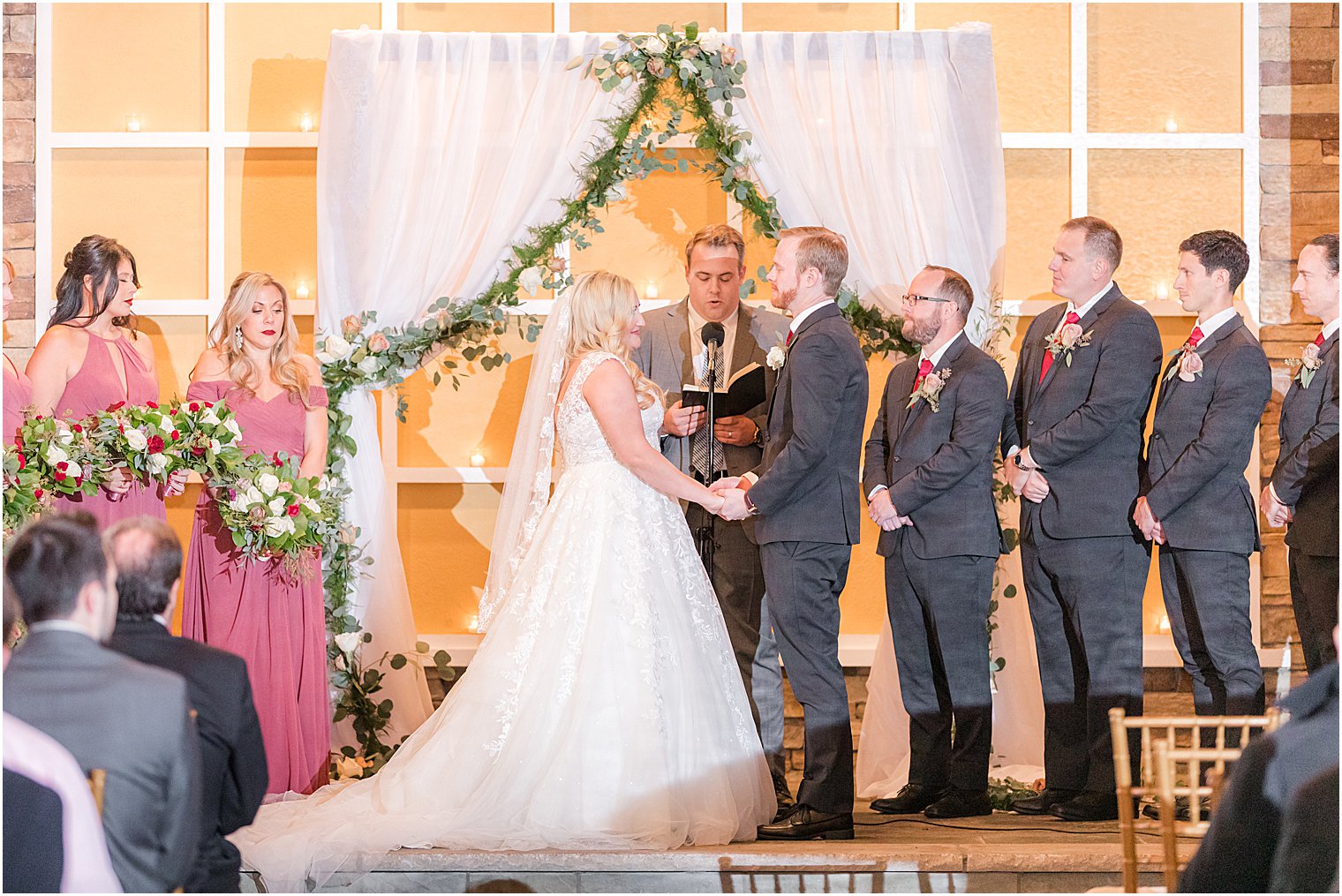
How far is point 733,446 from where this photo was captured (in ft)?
16.9

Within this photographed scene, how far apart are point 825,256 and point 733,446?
3.17 ft

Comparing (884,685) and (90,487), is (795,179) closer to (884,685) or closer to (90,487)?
(884,685)

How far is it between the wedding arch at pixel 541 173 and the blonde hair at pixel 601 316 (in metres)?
1.05

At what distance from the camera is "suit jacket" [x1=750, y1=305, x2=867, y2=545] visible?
4344 mm

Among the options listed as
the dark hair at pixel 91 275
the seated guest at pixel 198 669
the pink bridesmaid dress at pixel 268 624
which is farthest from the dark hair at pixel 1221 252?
the dark hair at pixel 91 275

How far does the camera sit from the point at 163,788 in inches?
98.7

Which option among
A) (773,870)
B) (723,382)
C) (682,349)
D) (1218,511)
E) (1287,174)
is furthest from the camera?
(1287,174)

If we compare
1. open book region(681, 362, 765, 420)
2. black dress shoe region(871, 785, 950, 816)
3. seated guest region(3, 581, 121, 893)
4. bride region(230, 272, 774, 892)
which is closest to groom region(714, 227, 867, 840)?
bride region(230, 272, 774, 892)

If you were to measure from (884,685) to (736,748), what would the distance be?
1286mm

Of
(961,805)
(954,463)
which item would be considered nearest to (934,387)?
(954,463)

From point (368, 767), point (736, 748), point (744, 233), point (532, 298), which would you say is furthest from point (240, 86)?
point (736, 748)

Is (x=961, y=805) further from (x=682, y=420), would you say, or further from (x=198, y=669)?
(x=198, y=669)

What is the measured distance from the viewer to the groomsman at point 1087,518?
454cm

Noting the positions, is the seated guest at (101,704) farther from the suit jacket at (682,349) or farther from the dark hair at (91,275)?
the suit jacket at (682,349)
